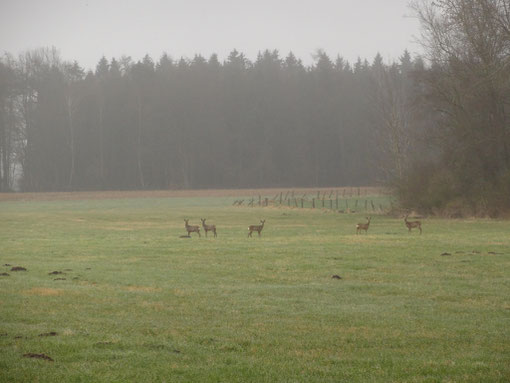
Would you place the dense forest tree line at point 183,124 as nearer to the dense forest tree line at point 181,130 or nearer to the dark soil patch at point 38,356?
the dense forest tree line at point 181,130

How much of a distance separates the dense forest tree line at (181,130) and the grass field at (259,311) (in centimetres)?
8767

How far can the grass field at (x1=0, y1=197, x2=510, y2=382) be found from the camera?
938 centimetres

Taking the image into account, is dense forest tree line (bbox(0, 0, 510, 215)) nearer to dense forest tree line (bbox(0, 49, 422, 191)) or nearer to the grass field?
dense forest tree line (bbox(0, 49, 422, 191))

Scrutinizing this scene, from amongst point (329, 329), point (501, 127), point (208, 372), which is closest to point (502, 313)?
point (329, 329)

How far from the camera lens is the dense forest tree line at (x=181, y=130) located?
112688mm

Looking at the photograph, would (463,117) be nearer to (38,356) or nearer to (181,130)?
(38,356)

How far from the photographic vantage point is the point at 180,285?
671 inches

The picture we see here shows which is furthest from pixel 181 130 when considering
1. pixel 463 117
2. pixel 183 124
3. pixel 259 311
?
pixel 259 311

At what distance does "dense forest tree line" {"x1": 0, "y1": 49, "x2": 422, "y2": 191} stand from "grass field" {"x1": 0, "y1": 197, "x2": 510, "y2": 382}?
288ft

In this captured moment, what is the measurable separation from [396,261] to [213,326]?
34.3 feet

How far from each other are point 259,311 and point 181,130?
350 feet

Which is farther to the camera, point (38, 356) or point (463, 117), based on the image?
point (463, 117)

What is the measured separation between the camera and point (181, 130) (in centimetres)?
11875

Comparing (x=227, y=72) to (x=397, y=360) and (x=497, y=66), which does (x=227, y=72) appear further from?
(x=397, y=360)
